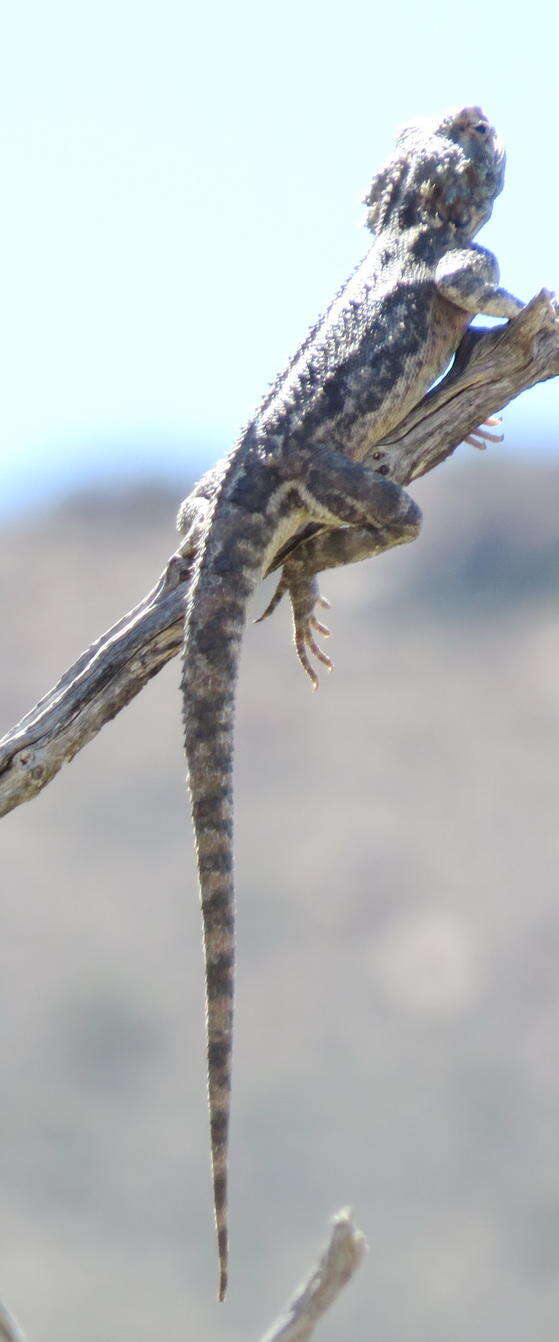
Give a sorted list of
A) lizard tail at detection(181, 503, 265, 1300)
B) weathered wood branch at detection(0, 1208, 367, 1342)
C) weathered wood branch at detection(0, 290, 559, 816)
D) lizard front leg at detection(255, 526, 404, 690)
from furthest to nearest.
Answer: lizard front leg at detection(255, 526, 404, 690), weathered wood branch at detection(0, 290, 559, 816), lizard tail at detection(181, 503, 265, 1300), weathered wood branch at detection(0, 1208, 367, 1342)

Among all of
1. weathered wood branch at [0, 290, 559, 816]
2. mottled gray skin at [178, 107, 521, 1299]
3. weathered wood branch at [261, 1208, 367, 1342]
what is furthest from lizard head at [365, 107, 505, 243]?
weathered wood branch at [261, 1208, 367, 1342]

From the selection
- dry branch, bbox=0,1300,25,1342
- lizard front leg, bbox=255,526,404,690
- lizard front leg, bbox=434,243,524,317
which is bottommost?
dry branch, bbox=0,1300,25,1342

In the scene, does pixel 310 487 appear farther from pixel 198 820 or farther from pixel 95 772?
pixel 95 772

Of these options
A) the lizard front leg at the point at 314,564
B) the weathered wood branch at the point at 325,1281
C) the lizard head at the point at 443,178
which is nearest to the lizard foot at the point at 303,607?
the lizard front leg at the point at 314,564

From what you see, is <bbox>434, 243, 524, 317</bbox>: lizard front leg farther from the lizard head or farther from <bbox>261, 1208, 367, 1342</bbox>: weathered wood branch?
<bbox>261, 1208, 367, 1342</bbox>: weathered wood branch

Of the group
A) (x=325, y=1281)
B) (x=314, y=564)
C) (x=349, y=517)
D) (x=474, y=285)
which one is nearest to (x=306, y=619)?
(x=314, y=564)

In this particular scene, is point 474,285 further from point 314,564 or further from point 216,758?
point 216,758
